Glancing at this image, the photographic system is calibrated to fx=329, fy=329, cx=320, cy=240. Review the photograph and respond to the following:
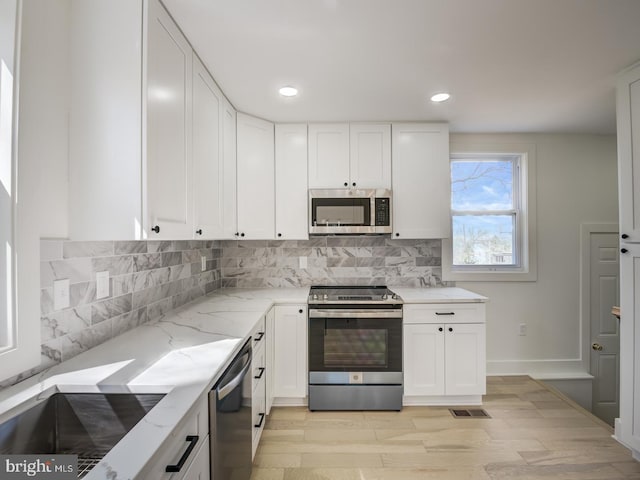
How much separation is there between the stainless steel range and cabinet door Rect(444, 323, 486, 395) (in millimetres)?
400

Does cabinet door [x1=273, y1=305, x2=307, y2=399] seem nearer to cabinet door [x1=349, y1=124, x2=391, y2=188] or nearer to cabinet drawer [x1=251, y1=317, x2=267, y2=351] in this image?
cabinet drawer [x1=251, y1=317, x2=267, y2=351]

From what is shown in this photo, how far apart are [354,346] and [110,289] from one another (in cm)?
172

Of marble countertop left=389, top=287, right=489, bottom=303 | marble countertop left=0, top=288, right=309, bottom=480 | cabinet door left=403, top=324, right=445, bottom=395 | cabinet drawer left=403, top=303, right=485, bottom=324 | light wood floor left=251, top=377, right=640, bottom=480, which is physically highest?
marble countertop left=389, top=287, right=489, bottom=303

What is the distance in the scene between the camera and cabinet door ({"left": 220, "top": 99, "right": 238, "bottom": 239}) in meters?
2.37

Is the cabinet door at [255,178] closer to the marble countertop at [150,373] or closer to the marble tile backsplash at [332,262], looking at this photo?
the marble tile backsplash at [332,262]

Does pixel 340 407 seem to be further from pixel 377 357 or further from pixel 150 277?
pixel 150 277

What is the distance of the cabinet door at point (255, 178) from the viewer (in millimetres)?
2740

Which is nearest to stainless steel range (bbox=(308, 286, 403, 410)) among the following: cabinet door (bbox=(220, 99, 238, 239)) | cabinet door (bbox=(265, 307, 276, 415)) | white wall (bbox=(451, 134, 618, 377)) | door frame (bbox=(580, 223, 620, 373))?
cabinet door (bbox=(265, 307, 276, 415))

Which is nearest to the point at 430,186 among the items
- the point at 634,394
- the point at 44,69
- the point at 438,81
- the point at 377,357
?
the point at 438,81

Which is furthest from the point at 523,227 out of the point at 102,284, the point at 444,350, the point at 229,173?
the point at 102,284

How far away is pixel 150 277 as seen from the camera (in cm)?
196

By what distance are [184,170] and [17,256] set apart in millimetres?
754

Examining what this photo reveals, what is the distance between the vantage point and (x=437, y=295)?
275cm

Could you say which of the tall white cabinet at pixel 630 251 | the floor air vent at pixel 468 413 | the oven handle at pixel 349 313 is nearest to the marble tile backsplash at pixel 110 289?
the oven handle at pixel 349 313
